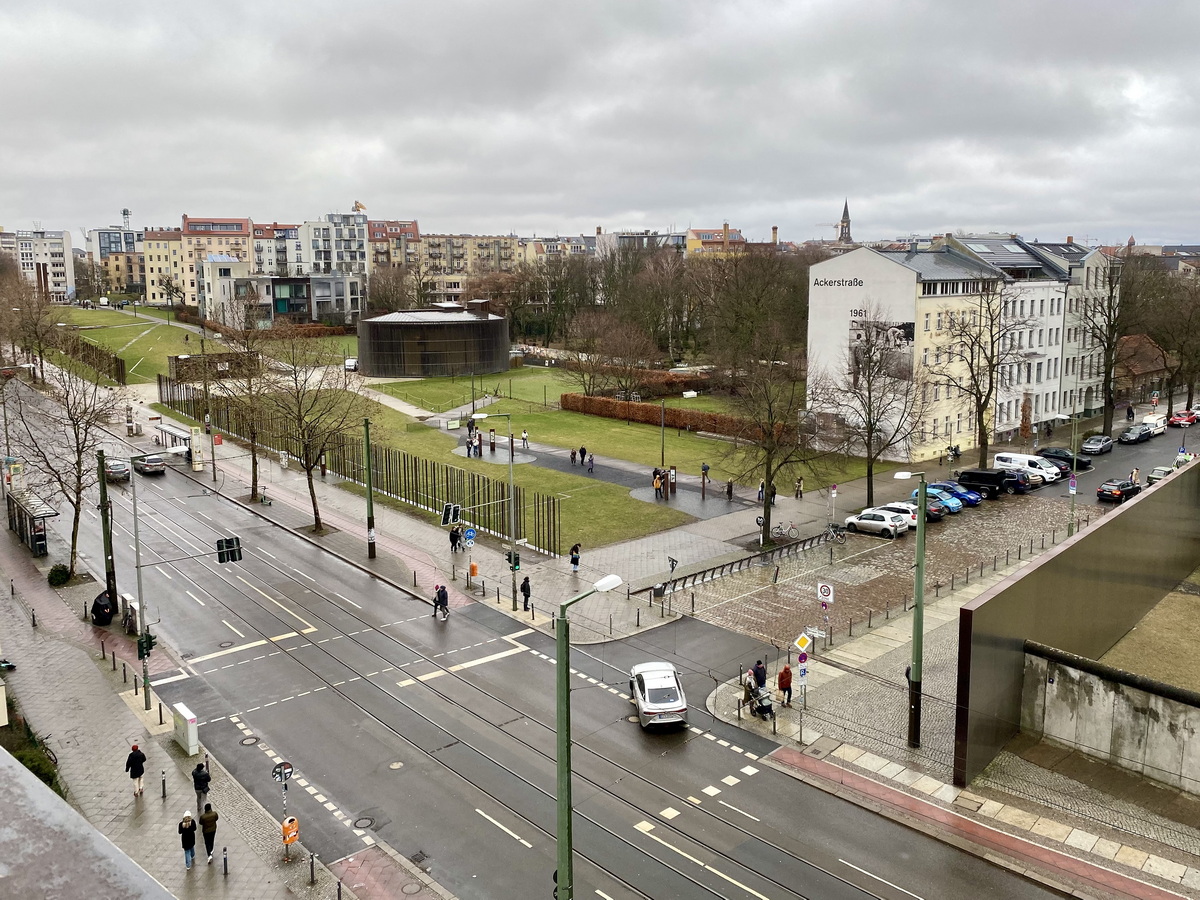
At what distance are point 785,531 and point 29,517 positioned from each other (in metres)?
35.5

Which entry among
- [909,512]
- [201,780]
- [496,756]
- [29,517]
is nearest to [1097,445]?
[909,512]

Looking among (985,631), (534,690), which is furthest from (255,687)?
(985,631)

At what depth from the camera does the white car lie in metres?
47.1

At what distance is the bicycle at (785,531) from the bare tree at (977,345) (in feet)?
68.7

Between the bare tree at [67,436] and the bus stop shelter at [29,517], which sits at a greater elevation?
the bare tree at [67,436]

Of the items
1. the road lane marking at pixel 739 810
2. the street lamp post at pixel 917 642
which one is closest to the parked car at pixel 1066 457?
the street lamp post at pixel 917 642

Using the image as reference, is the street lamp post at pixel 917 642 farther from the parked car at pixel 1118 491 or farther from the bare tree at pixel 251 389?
the bare tree at pixel 251 389

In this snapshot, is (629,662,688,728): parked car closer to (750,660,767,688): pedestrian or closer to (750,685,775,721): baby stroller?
(750,685,775,721): baby stroller

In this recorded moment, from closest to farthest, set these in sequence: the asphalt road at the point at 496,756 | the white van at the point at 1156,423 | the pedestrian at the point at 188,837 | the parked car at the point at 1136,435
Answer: the pedestrian at the point at 188,837 < the asphalt road at the point at 496,756 < the parked car at the point at 1136,435 < the white van at the point at 1156,423

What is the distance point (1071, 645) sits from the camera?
2941 centimetres

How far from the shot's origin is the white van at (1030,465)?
192 feet

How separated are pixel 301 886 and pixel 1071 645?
76.2ft

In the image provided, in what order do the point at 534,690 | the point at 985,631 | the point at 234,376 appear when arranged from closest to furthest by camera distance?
1. the point at 985,631
2. the point at 534,690
3. the point at 234,376

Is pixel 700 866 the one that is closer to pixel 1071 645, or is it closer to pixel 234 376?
pixel 1071 645
